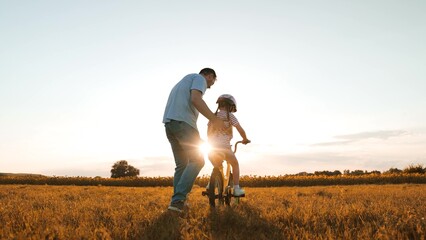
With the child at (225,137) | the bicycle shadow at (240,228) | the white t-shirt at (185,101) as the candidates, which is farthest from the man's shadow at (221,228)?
the child at (225,137)

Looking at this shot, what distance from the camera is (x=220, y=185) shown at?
744 centimetres

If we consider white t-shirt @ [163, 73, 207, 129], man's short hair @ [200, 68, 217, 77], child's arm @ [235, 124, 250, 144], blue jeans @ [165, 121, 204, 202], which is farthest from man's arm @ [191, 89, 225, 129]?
child's arm @ [235, 124, 250, 144]

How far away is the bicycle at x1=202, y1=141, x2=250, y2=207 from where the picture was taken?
280 inches

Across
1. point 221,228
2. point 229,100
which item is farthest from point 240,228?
point 229,100

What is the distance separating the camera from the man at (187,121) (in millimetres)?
6254

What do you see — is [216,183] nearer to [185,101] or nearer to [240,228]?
[185,101]

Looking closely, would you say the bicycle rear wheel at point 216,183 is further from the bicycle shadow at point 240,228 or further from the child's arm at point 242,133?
the bicycle shadow at point 240,228

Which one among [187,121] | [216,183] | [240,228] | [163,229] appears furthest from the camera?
[216,183]

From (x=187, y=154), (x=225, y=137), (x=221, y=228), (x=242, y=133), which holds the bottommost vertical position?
(x=221, y=228)

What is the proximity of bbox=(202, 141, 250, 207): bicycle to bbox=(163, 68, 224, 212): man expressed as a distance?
74cm

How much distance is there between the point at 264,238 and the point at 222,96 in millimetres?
3778

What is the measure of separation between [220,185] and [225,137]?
98 cm

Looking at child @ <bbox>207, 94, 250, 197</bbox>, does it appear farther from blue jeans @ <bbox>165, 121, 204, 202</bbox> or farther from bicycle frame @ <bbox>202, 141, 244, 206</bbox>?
blue jeans @ <bbox>165, 121, 204, 202</bbox>

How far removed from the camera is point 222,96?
733 cm
